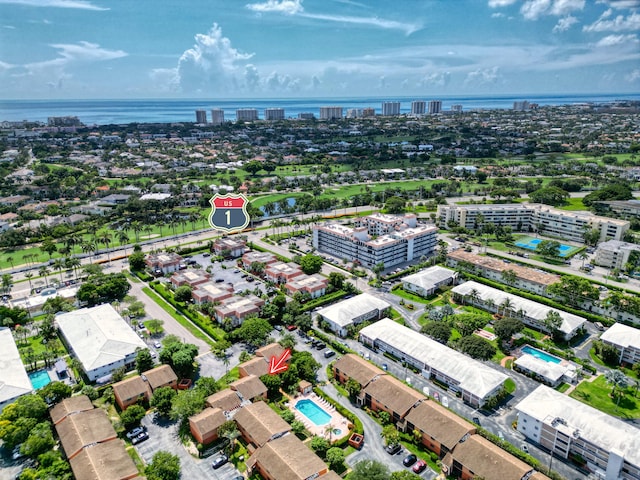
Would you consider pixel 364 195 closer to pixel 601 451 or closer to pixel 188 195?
pixel 188 195

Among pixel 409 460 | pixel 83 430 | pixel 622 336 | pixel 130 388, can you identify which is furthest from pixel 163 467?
pixel 622 336

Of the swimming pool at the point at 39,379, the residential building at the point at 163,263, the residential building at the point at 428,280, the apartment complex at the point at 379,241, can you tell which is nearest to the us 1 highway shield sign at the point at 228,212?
the residential building at the point at 163,263

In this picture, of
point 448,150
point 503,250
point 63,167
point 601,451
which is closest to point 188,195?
point 63,167

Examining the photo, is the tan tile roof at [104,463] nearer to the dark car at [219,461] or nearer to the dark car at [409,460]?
the dark car at [219,461]

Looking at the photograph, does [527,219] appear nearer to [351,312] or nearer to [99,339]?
[351,312]

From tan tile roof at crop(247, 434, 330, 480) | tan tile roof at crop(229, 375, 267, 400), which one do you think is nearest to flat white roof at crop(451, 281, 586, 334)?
tan tile roof at crop(229, 375, 267, 400)

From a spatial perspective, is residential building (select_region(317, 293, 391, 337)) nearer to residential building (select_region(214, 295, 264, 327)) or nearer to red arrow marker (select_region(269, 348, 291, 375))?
residential building (select_region(214, 295, 264, 327))
